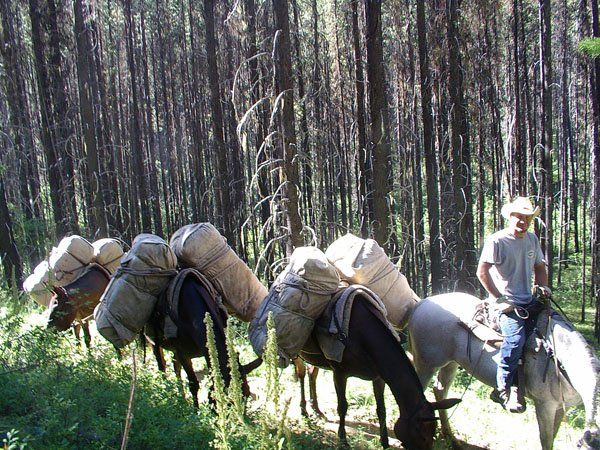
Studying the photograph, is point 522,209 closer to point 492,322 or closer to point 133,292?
point 492,322

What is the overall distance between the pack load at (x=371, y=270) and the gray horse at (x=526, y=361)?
30 centimetres

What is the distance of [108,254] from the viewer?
8.73 metres

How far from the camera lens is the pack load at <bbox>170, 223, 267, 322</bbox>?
623 centimetres

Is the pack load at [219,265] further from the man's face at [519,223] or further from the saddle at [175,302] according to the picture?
the man's face at [519,223]

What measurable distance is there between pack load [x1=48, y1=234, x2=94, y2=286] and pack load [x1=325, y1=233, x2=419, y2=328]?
14.8ft

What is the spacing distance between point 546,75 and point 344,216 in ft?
26.7

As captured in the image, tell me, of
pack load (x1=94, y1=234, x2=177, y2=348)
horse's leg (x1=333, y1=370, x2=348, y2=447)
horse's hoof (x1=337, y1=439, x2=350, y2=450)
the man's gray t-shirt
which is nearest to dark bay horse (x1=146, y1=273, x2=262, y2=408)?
pack load (x1=94, y1=234, x2=177, y2=348)

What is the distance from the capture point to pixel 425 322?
6172 millimetres

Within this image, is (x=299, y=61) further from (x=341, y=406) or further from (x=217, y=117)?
(x=341, y=406)

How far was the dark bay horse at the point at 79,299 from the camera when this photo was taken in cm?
725

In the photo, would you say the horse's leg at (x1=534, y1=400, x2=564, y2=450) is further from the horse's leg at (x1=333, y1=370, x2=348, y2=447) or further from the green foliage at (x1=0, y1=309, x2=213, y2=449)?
the green foliage at (x1=0, y1=309, x2=213, y2=449)

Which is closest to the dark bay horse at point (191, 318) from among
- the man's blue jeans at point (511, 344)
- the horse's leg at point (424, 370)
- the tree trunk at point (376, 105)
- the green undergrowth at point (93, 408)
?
the green undergrowth at point (93, 408)

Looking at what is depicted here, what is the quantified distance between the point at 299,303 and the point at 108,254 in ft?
15.3

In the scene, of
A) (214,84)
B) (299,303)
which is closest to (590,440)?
(299,303)
